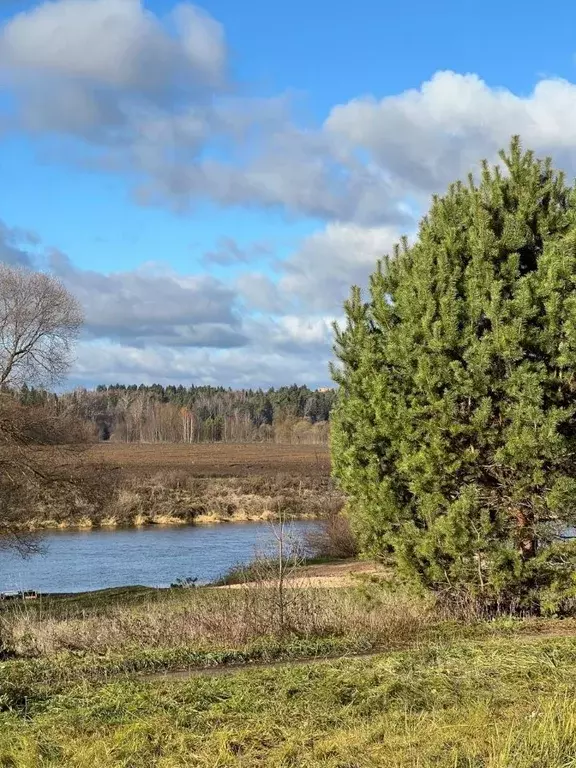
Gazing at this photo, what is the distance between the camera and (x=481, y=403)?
11117mm

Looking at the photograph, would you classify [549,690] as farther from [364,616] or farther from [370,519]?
[370,519]

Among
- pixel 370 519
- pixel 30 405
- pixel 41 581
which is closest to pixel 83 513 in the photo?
pixel 41 581

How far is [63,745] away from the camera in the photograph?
5.97 metres

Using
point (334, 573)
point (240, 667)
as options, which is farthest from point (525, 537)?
point (334, 573)

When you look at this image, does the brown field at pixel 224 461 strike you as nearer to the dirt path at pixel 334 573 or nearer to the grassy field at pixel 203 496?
the grassy field at pixel 203 496

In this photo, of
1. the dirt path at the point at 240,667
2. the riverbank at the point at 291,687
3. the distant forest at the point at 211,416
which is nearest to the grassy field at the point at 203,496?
the riverbank at the point at 291,687

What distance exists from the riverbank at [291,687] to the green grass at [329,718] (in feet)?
0.06

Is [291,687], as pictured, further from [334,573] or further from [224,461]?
[224,461]

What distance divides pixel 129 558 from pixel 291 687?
24.7 m

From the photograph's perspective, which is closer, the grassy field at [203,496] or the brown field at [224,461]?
the grassy field at [203,496]

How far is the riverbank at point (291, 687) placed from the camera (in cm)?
566

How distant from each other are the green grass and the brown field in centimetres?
4324

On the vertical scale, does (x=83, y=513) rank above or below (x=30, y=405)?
below

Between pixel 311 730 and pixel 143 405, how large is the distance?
133m
